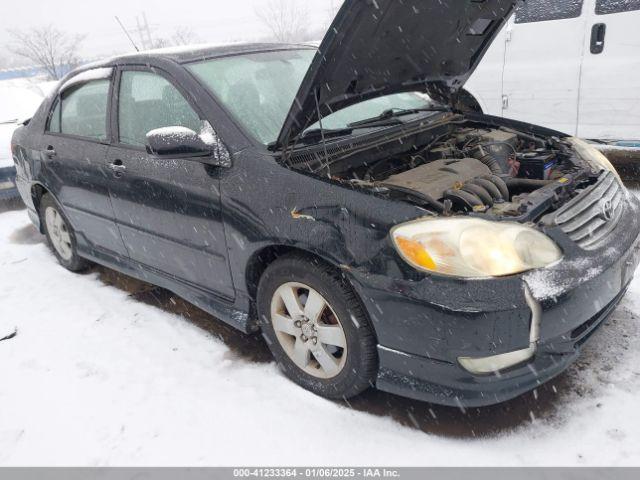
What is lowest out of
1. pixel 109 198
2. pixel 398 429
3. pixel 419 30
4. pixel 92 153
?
pixel 398 429

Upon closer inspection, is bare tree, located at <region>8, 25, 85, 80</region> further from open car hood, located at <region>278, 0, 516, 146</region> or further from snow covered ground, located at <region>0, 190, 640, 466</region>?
open car hood, located at <region>278, 0, 516, 146</region>

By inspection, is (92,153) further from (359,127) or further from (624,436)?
(624,436)

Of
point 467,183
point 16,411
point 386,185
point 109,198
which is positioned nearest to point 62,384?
point 16,411

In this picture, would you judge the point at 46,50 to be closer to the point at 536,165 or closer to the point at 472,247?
the point at 536,165

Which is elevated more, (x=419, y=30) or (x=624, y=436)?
(x=419, y=30)

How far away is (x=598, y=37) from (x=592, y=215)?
141 inches

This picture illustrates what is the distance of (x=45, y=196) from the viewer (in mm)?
4266

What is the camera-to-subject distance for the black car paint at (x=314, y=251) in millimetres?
1934

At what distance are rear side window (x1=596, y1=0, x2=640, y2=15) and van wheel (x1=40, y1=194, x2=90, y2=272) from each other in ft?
17.3

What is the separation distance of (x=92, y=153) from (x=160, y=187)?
0.84 meters

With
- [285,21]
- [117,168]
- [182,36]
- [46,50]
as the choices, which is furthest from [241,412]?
[285,21]

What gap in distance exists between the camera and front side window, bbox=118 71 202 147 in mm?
2789

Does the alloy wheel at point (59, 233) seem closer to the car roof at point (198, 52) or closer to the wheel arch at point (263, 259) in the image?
the car roof at point (198, 52)

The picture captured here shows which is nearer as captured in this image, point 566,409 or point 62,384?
point 566,409
